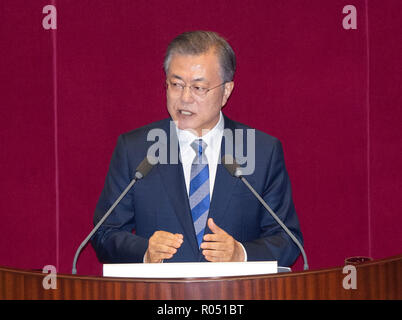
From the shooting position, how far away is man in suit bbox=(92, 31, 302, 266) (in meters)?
2.21

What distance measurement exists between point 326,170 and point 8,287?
1.70m

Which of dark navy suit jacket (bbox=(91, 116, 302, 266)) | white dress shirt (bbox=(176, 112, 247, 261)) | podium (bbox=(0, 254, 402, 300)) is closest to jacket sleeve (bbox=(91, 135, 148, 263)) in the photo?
dark navy suit jacket (bbox=(91, 116, 302, 266))

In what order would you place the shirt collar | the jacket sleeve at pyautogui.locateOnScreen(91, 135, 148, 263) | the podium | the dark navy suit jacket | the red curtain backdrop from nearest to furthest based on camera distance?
the podium → the jacket sleeve at pyautogui.locateOnScreen(91, 135, 148, 263) → the dark navy suit jacket → the shirt collar → the red curtain backdrop

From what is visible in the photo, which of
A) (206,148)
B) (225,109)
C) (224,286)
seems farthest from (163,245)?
(225,109)

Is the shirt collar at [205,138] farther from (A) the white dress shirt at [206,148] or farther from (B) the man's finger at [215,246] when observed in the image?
(B) the man's finger at [215,246]

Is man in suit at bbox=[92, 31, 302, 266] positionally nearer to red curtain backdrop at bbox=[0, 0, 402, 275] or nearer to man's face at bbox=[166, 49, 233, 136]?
man's face at bbox=[166, 49, 233, 136]

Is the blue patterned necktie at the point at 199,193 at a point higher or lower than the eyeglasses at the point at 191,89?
lower

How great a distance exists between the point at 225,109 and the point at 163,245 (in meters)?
1.10

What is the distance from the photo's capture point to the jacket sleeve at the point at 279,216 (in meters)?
2.06

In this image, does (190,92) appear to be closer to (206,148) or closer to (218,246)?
(206,148)

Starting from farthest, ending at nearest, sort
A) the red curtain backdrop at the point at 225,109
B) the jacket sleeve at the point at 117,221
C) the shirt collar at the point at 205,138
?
the red curtain backdrop at the point at 225,109
the shirt collar at the point at 205,138
the jacket sleeve at the point at 117,221

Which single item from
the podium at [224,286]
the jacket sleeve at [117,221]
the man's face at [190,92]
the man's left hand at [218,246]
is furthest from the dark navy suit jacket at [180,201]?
the podium at [224,286]
